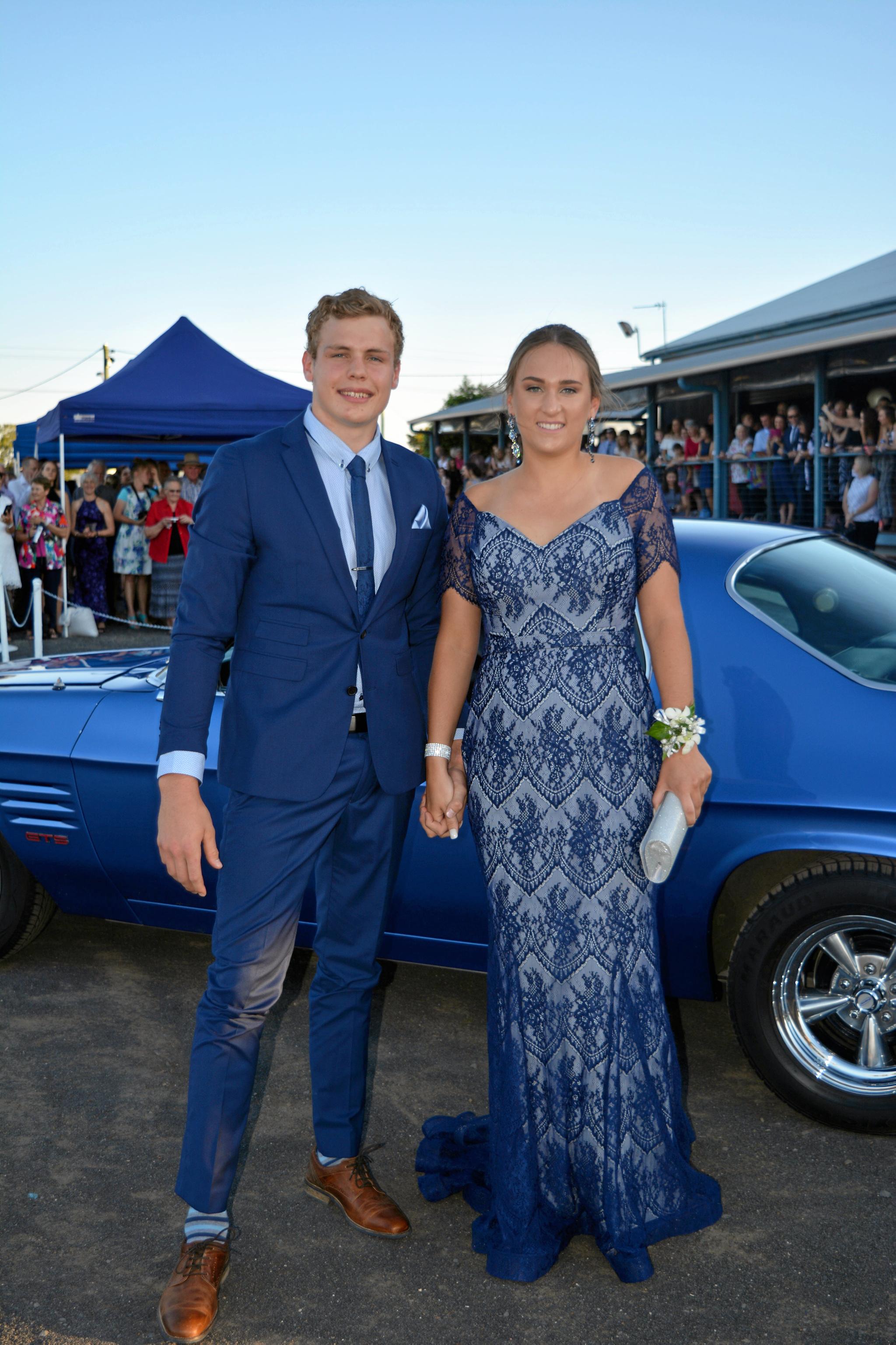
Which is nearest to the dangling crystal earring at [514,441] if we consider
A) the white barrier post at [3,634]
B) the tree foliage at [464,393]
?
the white barrier post at [3,634]

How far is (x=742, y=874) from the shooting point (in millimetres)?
3139

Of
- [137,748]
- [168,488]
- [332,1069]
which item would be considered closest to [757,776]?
[332,1069]

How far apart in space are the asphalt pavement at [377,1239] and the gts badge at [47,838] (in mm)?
518

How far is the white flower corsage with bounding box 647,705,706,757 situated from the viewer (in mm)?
2506

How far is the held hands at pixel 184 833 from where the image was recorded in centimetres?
236

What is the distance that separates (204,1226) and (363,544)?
4.61ft

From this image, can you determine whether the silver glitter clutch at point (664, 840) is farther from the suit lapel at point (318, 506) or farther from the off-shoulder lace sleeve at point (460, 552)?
the suit lapel at point (318, 506)

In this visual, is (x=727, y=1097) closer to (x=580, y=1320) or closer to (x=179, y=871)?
(x=580, y=1320)

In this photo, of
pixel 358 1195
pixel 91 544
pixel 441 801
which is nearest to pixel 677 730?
pixel 441 801

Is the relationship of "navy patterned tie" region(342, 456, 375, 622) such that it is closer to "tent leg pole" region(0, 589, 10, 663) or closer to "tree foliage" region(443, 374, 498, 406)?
"tent leg pole" region(0, 589, 10, 663)

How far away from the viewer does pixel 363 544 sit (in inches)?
99.6

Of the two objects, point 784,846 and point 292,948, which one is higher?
point 784,846

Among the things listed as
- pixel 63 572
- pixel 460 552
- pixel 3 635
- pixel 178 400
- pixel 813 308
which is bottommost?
pixel 3 635

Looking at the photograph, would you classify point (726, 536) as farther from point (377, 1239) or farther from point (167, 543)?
point (167, 543)
